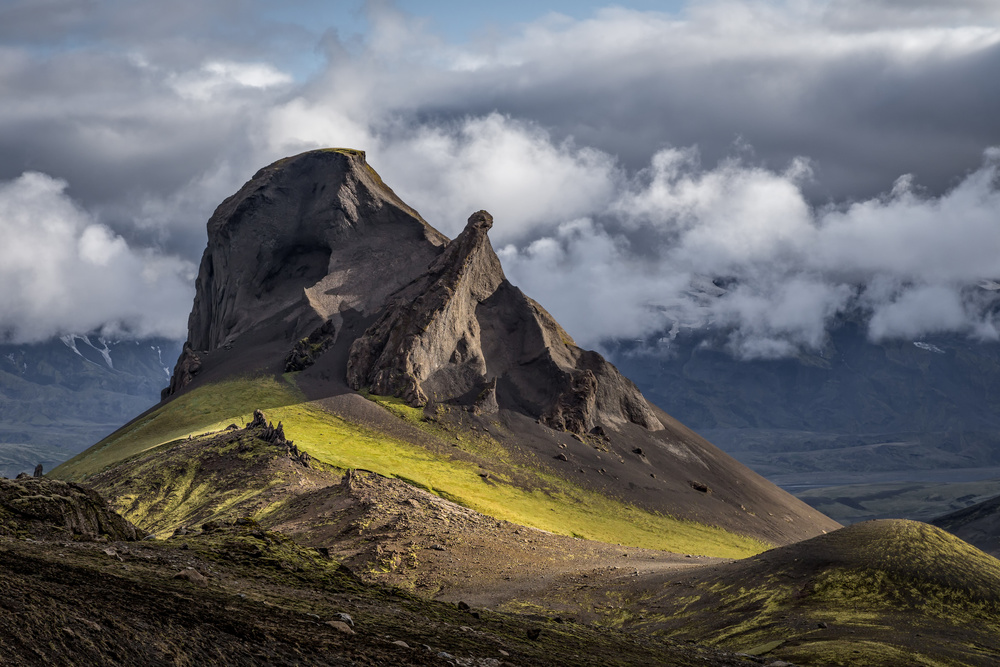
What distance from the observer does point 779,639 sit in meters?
45.3

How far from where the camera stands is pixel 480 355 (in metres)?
160

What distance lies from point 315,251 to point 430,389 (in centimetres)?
5787

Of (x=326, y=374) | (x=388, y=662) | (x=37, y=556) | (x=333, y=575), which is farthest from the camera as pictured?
(x=326, y=374)

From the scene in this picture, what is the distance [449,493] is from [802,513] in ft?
291

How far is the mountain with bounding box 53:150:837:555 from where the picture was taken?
4813 inches

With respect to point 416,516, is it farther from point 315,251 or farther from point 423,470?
point 315,251

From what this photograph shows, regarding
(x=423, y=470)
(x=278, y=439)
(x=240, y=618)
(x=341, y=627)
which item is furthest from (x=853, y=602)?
(x=278, y=439)

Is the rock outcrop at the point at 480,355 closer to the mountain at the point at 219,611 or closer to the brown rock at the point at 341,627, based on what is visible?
the mountain at the point at 219,611

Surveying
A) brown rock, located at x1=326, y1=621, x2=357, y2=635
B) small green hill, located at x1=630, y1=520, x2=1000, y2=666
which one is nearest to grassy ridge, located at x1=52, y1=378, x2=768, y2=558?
small green hill, located at x1=630, y1=520, x2=1000, y2=666

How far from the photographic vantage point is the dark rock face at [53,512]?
112 ft

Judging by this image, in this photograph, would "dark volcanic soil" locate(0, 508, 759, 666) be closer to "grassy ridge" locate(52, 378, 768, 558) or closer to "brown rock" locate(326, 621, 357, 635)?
"brown rock" locate(326, 621, 357, 635)

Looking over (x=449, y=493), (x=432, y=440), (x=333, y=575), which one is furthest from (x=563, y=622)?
(x=432, y=440)

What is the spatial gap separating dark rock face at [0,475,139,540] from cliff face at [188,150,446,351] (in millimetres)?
132914

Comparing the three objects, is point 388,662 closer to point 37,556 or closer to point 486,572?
point 37,556
